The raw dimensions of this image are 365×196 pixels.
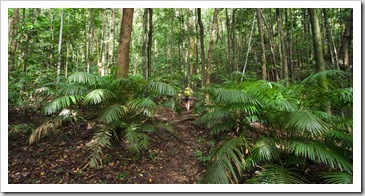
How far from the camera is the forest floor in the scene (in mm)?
2713

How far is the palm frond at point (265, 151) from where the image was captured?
2.56m

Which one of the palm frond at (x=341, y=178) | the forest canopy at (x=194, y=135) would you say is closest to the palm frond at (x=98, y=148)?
the forest canopy at (x=194, y=135)

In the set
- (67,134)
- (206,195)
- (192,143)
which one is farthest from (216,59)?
(206,195)

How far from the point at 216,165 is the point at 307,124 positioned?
1.16 meters

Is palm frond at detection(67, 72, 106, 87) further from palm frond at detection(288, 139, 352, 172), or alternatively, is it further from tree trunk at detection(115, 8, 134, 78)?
palm frond at detection(288, 139, 352, 172)

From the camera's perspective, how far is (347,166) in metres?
2.21

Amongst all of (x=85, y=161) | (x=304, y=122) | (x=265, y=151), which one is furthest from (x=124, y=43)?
(x=304, y=122)

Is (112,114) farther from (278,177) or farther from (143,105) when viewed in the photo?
(278,177)

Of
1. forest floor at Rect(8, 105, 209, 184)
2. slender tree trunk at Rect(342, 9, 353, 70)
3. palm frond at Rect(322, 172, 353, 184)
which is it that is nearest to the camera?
palm frond at Rect(322, 172, 353, 184)

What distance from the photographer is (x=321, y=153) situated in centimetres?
227

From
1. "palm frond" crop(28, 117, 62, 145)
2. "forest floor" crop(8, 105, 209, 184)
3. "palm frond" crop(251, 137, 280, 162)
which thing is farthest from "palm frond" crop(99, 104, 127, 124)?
"palm frond" crop(251, 137, 280, 162)

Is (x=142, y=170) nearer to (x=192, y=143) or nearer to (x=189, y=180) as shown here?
(x=189, y=180)

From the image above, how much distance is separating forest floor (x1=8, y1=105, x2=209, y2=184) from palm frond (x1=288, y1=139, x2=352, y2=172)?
1.44 metres

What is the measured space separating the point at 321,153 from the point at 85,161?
3.11 meters
